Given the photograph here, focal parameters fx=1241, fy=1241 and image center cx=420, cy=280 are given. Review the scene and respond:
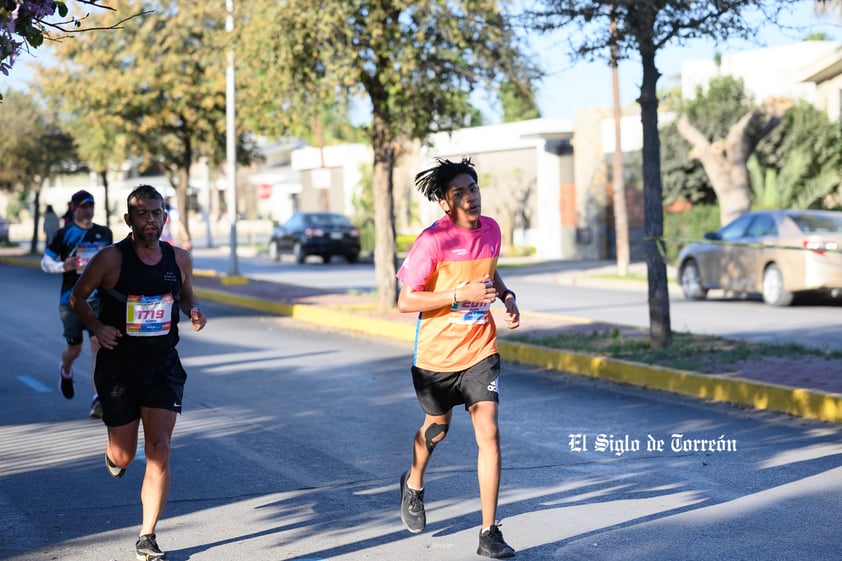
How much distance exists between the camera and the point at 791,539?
6.05 meters

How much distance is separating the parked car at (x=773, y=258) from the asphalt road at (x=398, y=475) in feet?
25.9

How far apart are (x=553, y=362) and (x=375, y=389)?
89.4 inches

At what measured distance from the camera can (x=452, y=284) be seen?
614 cm

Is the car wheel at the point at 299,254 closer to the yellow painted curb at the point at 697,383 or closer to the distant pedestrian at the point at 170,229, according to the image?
the distant pedestrian at the point at 170,229

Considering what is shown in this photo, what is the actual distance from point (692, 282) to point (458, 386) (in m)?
16.4

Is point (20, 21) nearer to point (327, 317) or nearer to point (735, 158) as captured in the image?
point (327, 317)

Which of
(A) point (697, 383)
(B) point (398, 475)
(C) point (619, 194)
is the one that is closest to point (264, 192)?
(C) point (619, 194)

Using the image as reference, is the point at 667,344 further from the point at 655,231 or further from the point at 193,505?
the point at 193,505

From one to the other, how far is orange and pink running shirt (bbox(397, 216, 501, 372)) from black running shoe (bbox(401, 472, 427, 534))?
669 millimetres

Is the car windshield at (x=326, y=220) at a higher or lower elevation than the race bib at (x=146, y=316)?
higher

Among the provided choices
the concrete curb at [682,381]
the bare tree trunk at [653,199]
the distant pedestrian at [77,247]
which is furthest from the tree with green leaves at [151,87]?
the distant pedestrian at [77,247]

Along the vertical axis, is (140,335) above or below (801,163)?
below

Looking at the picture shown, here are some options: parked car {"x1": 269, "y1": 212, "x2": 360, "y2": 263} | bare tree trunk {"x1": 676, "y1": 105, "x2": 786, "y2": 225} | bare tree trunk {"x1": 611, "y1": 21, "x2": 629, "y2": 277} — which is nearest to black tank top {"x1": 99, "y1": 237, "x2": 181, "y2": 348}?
bare tree trunk {"x1": 676, "y1": 105, "x2": 786, "y2": 225}

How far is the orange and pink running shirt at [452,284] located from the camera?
6094 mm
